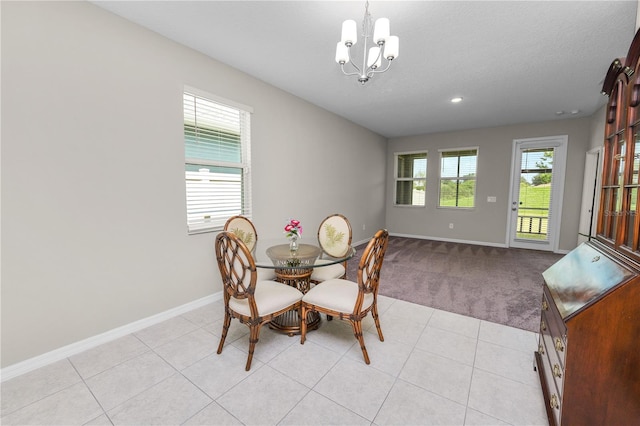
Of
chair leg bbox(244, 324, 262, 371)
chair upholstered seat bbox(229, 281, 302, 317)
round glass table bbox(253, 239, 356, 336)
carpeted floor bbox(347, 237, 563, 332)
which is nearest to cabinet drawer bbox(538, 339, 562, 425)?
carpeted floor bbox(347, 237, 563, 332)

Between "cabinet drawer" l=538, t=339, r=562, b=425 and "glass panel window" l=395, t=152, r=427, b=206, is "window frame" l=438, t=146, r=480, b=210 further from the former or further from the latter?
"cabinet drawer" l=538, t=339, r=562, b=425

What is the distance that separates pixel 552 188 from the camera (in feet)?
16.6

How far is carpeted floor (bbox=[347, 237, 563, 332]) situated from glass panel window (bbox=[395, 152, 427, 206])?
1.45 meters

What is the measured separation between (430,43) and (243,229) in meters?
2.49

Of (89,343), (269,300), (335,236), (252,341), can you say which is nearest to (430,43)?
(335,236)

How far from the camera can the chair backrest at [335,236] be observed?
2682mm

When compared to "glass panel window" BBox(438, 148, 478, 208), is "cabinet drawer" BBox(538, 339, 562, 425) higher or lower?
lower

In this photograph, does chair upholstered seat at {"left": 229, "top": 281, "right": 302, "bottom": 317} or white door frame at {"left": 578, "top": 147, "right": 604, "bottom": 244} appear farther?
white door frame at {"left": 578, "top": 147, "right": 604, "bottom": 244}

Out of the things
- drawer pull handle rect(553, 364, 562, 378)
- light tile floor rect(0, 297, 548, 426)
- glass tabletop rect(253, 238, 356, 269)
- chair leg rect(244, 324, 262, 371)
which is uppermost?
glass tabletop rect(253, 238, 356, 269)

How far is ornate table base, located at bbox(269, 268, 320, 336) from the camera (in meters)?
2.19

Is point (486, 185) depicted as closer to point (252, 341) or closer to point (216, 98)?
point (216, 98)

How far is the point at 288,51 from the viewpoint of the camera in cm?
255

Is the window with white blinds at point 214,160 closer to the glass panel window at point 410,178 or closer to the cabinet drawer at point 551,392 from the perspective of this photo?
the cabinet drawer at point 551,392

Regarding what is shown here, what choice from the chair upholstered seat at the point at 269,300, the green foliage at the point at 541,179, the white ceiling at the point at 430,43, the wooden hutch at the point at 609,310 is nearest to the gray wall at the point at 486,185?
the green foliage at the point at 541,179
